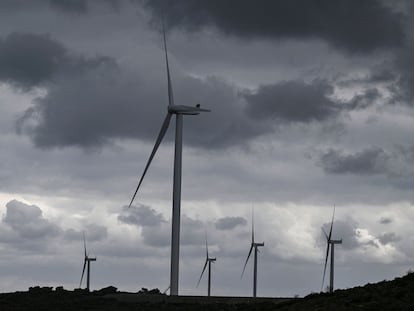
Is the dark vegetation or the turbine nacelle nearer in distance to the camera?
the dark vegetation

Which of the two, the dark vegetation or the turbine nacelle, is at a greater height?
the turbine nacelle

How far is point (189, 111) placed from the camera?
149250 millimetres

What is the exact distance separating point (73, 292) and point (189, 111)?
41393 mm

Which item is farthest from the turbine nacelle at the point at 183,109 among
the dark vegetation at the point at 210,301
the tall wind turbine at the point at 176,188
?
the dark vegetation at the point at 210,301

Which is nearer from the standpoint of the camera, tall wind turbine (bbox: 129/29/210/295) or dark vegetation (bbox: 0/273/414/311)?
dark vegetation (bbox: 0/273/414/311)

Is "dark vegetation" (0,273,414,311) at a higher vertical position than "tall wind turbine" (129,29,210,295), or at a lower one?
lower

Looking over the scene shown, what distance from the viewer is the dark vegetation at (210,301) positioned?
100988 mm

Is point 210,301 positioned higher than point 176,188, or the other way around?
point 176,188

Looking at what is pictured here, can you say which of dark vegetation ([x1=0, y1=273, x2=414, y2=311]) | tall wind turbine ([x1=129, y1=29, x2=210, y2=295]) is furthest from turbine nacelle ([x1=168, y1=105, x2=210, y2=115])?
dark vegetation ([x1=0, y1=273, x2=414, y2=311])

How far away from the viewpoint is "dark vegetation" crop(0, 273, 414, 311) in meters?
101

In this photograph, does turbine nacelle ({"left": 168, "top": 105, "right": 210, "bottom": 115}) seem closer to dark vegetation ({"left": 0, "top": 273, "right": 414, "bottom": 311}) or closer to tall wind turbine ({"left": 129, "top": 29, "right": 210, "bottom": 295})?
tall wind turbine ({"left": 129, "top": 29, "right": 210, "bottom": 295})

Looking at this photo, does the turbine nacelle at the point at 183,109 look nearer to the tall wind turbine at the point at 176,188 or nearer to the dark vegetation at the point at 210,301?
the tall wind turbine at the point at 176,188

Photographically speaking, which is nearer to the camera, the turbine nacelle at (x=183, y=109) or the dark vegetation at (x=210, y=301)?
the dark vegetation at (x=210, y=301)

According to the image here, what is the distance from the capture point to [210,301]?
137500mm
